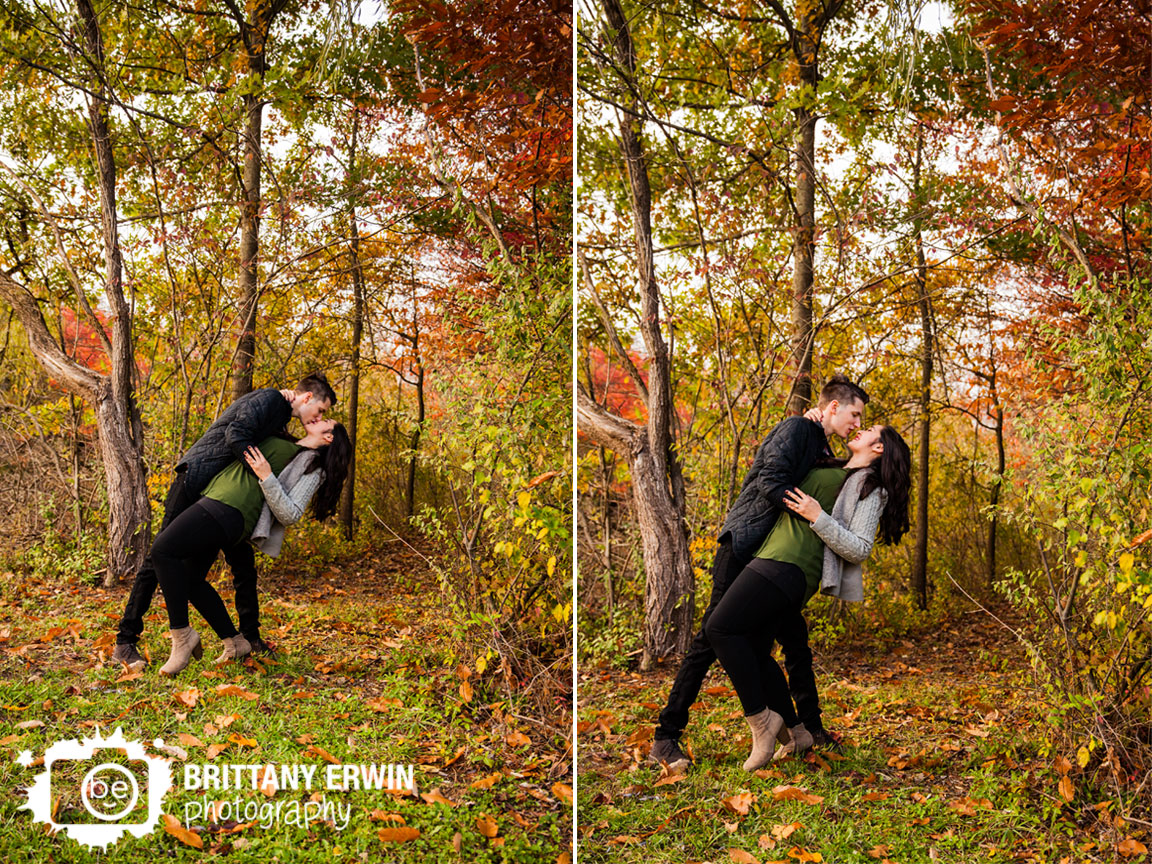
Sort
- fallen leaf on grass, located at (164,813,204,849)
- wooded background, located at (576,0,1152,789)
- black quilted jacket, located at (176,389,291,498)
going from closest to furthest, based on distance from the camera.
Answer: fallen leaf on grass, located at (164,813,204,849) < wooded background, located at (576,0,1152,789) < black quilted jacket, located at (176,389,291,498)

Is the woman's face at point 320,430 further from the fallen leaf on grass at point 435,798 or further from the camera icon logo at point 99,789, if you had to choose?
the fallen leaf on grass at point 435,798

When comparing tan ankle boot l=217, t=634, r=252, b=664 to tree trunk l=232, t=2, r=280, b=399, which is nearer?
tan ankle boot l=217, t=634, r=252, b=664

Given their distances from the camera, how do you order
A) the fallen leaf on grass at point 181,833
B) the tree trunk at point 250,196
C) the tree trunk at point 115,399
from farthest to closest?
the tree trunk at point 115,399, the tree trunk at point 250,196, the fallen leaf on grass at point 181,833

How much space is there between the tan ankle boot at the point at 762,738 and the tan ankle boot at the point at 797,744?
0.12 metres

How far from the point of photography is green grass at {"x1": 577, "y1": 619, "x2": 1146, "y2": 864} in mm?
2189

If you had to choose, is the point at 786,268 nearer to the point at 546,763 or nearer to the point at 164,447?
the point at 546,763

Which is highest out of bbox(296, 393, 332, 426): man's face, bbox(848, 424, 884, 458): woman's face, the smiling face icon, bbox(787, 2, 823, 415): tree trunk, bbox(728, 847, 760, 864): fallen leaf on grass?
bbox(787, 2, 823, 415): tree trunk

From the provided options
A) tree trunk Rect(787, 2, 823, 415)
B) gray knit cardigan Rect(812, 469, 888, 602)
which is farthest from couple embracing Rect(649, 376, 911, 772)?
tree trunk Rect(787, 2, 823, 415)

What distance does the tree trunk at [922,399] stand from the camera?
151 inches

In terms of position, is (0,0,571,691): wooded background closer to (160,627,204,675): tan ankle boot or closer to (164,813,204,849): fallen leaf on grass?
(160,627,204,675): tan ankle boot

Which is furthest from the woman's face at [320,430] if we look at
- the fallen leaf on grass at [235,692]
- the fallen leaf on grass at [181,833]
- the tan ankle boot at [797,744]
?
the tan ankle boot at [797,744]

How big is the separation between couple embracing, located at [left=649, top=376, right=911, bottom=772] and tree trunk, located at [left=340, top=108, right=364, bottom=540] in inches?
72.8

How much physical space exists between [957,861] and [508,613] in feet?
5.29

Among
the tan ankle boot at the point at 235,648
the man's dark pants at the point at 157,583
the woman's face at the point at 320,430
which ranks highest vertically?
the woman's face at the point at 320,430
